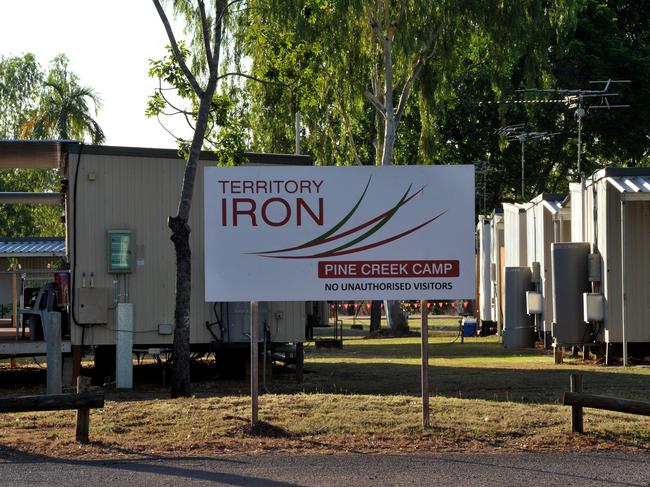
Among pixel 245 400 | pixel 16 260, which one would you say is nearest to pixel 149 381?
pixel 245 400

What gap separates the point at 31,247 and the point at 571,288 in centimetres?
2230

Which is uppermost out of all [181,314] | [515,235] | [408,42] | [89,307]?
[408,42]

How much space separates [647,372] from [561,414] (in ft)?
22.9

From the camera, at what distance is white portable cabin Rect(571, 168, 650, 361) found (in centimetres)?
1998

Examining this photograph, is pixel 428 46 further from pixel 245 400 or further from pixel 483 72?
pixel 245 400

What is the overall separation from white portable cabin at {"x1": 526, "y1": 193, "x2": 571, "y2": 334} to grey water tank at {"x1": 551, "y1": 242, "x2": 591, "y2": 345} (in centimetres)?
252

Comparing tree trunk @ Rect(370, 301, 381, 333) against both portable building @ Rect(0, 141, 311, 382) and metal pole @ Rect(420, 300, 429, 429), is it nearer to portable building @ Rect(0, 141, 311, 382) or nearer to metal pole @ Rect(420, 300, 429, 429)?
portable building @ Rect(0, 141, 311, 382)

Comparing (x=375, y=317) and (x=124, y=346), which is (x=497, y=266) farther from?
(x=124, y=346)

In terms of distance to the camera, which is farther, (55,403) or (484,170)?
(484,170)

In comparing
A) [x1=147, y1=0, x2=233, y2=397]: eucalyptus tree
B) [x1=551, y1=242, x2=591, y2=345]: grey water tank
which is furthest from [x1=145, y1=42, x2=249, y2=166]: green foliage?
[x1=551, y1=242, x2=591, y2=345]: grey water tank

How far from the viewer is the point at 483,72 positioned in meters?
42.1

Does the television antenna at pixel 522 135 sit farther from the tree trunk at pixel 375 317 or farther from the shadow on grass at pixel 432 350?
the shadow on grass at pixel 432 350

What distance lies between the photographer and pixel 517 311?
1050 inches

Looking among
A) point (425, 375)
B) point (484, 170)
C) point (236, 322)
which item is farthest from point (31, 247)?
point (425, 375)
